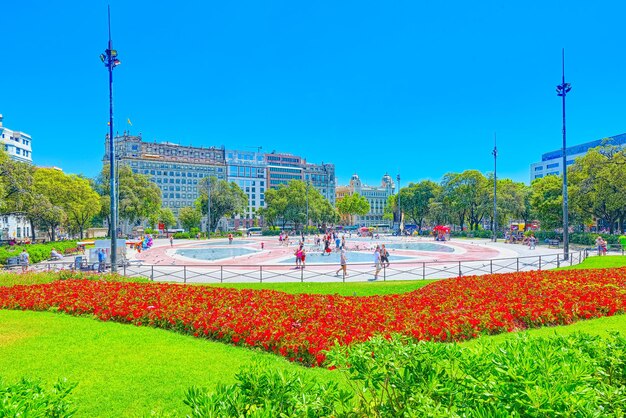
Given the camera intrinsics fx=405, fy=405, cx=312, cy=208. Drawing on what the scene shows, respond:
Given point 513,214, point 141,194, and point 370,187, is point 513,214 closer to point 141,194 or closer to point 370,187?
point 141,194

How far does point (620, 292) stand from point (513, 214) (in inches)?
2176

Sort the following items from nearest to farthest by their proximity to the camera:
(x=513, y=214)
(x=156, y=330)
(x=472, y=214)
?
1. (x=156, y=330)
2. (x=513, y=214)
3. (x=472, y=214)

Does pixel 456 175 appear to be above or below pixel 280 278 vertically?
above

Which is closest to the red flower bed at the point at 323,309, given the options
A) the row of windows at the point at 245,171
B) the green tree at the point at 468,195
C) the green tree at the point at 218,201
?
the green tree at the point at 468,195

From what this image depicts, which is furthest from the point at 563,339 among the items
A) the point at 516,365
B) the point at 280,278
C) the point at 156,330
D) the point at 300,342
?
the point at 280,278

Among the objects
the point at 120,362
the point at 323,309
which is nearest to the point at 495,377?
the point at 120,362

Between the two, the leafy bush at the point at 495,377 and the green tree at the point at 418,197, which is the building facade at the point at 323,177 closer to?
the green tree at the point at 418,197

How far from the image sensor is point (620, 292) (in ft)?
40.9

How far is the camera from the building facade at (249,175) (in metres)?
134

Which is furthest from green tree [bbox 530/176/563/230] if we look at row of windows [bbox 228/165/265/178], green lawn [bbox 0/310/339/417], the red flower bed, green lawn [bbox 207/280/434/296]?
row of windows [bbox 228/165/265/178]

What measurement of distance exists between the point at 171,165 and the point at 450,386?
4996 inches

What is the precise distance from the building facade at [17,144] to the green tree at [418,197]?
246ft

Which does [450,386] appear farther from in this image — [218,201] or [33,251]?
[218,201]

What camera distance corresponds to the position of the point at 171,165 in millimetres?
122062
